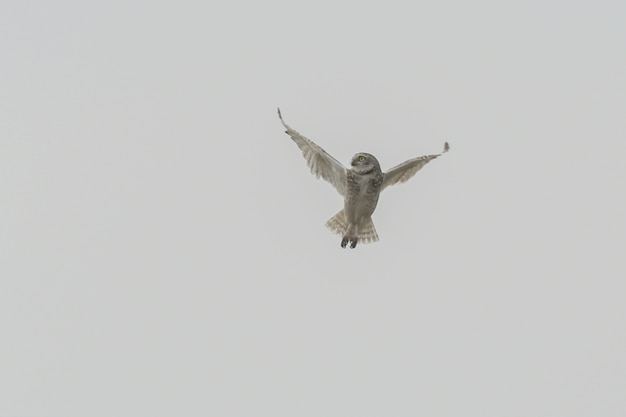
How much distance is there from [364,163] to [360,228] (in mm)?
1563

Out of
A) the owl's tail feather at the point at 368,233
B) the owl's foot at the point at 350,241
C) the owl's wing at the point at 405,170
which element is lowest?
the owl's foot at the point at 350,241

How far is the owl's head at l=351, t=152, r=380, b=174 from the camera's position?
54.5 feet

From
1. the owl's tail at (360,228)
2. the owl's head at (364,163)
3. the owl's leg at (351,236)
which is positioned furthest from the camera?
the owl's tail at (360,228)

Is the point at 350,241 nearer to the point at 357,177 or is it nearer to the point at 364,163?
the point at 357,177

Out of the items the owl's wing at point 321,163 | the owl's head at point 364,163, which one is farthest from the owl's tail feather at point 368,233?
the owl's head at point 364,163

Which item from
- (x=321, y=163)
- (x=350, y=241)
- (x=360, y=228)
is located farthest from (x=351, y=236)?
(x=321, y=163)

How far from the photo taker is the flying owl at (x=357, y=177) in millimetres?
16703

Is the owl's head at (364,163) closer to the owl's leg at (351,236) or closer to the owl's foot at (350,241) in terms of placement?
the owl's leg at (351,236)

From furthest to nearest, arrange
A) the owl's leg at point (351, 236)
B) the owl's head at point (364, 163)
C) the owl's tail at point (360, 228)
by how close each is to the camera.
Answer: the owl's tail at point (360, 228), the owl's leg at point (351, 236), the owl's head at point (364, 163)

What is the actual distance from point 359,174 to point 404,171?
3.08 ft

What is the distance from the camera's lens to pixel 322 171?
17.5 metres

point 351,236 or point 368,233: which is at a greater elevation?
point 368,233

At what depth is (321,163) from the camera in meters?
17.3

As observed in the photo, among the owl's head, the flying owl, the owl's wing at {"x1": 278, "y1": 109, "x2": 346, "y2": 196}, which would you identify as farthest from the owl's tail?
the owl's head
